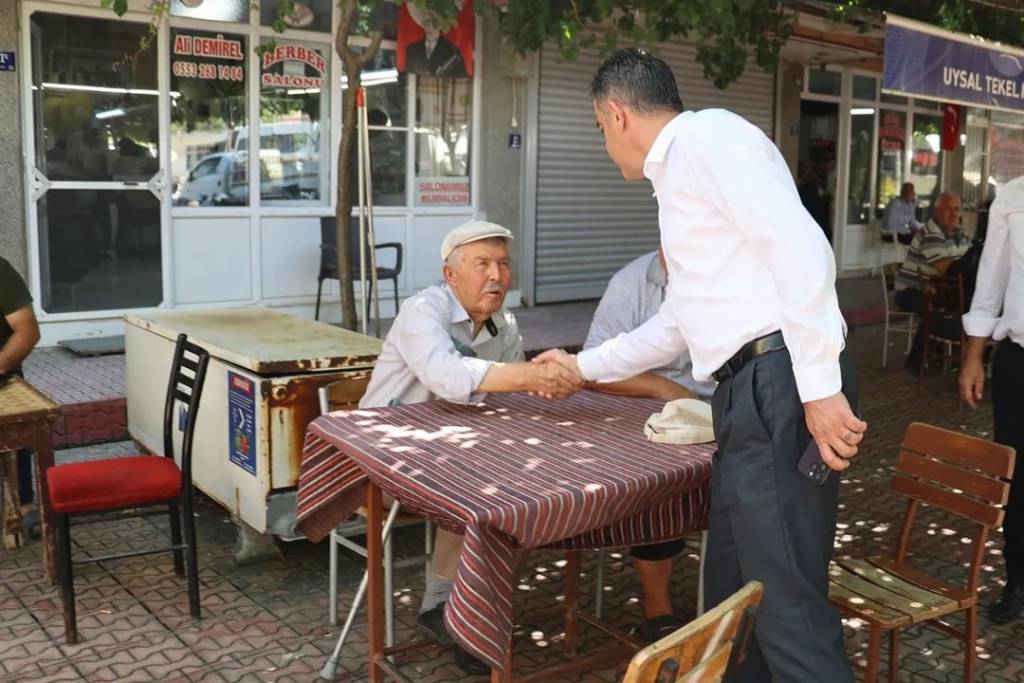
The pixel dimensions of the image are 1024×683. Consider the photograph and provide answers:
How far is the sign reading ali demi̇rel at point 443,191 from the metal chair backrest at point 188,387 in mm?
6618

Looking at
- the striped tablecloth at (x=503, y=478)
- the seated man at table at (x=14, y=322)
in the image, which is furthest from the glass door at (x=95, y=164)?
the striped tablecloth at (x=503, y=478)

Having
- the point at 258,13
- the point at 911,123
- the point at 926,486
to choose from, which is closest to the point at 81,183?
the point at 258,13

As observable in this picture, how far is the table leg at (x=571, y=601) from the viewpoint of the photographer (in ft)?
13.0

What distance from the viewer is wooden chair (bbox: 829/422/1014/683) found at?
3219mm

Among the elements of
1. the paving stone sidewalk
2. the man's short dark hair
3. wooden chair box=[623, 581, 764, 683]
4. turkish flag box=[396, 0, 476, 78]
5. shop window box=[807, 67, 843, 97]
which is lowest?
the paving stone sidewalk

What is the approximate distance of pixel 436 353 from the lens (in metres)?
3.59

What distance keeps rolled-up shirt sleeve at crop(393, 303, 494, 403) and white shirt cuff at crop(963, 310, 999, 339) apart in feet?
6.78

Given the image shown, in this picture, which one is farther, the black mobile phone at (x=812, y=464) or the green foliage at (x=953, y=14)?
the green foliage at (x=953, y=14)

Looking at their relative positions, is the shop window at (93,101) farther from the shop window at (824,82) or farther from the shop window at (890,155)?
the shop window at (890,155)

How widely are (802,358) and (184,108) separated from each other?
7942mm

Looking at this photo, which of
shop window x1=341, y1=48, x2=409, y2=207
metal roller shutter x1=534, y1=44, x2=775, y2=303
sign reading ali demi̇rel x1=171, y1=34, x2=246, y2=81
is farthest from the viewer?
metal roller shutter x1=534, y1=44, x2=775, y2=303

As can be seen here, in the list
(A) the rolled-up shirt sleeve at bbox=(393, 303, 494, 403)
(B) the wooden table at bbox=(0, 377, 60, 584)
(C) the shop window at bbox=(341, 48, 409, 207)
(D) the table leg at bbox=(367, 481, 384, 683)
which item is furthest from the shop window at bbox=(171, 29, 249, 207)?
(D) the table leg at bbox=(367, 481, 384, 683)

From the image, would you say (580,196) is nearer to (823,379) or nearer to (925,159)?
(925,159)

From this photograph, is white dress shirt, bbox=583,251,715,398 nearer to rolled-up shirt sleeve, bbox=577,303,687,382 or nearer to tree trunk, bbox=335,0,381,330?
rolled-up shirt sleeve, bbox=577,303,687,382
